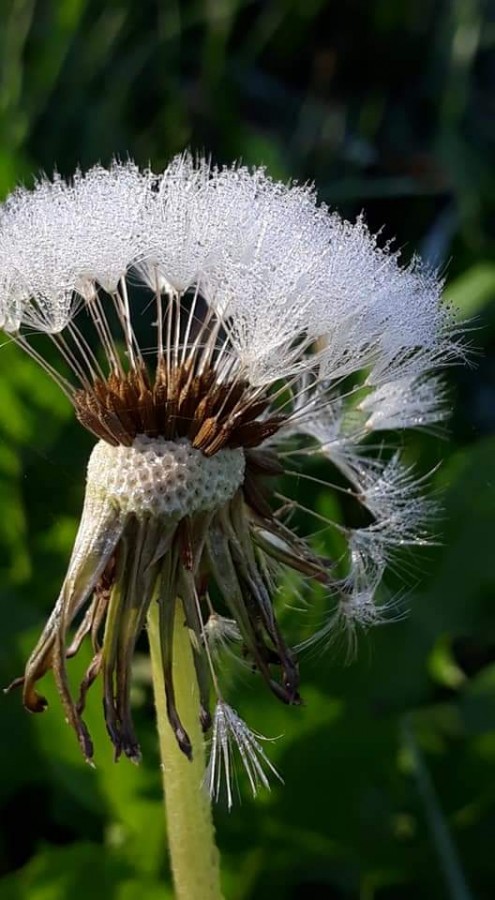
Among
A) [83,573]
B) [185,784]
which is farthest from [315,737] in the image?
[83,573]

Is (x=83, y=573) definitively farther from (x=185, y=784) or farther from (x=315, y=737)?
(x=315, y=737)

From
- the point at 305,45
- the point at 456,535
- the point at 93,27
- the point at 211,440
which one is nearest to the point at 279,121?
the point at 305,45


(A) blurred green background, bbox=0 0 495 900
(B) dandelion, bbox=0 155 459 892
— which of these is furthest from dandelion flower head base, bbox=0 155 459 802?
(A) blurred green background, bbox=0 0 495 900

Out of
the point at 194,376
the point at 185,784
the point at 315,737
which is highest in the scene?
the point at 194,376

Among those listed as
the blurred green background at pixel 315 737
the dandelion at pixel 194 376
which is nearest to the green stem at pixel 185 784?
the dandelion at pixel 194 376

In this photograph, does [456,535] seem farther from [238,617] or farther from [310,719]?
[238,617]

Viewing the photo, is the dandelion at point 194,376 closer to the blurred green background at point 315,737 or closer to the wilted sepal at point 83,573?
the wilted sepal at point 83,573

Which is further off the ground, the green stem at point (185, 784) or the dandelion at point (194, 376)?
the dandelion at point (194, 376)
